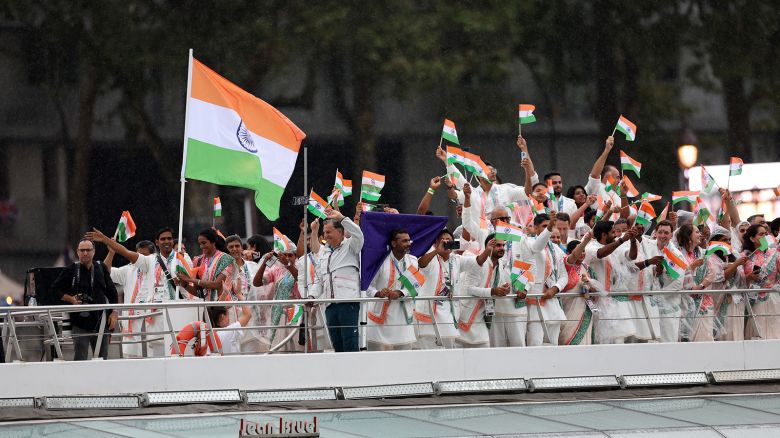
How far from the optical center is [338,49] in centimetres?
2727

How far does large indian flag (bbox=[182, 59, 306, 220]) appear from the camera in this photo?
16453mm

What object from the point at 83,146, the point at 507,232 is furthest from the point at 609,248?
the point at 83,146

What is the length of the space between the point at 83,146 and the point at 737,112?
11.5m

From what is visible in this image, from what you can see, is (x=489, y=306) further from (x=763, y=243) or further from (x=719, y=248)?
(x=763, y=243)

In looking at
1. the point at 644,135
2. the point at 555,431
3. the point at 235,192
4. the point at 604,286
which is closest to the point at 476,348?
the point at 604,286

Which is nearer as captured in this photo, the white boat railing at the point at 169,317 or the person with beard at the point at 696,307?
the white boat railing at the point at 169,317

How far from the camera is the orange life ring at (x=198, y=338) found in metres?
15.2

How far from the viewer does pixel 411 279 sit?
608 inches

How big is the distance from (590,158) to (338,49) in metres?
4.69

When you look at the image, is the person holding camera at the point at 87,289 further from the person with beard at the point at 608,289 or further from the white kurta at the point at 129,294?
the person with beard at the point at 608,289

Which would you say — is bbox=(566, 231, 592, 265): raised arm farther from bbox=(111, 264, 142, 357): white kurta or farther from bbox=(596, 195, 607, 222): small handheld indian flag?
bbox=(111, 264, 142, 357): white kurta

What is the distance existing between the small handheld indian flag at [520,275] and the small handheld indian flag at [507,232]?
1.10 ft

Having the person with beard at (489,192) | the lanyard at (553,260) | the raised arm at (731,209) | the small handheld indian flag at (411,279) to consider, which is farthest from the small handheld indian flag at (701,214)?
the small handheld indian flag at (411,279)

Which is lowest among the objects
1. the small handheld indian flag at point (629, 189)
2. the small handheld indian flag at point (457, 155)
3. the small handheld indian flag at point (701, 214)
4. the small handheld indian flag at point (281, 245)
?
the small handheld indian flag at point (281, 245)
